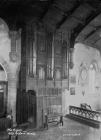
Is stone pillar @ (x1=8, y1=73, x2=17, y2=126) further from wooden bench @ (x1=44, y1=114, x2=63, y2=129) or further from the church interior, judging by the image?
wooden bench @ (x1=44, y1=114, x2=63, y2=129)

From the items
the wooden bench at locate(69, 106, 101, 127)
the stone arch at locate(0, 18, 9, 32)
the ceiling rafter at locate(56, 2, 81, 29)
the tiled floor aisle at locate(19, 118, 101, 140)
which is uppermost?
the ceiling rafter at locate(56, 2, 81, 29)

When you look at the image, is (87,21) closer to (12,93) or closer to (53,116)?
(53,116)

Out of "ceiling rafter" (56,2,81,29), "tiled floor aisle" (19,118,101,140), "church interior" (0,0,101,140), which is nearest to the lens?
"tiled floor aisle" (19,118,101,140)

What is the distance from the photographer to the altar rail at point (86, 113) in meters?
5.06

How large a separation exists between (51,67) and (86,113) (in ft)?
6.19

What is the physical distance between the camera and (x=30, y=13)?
175 inches

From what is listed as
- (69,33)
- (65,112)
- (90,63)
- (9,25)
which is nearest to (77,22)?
(69,33)

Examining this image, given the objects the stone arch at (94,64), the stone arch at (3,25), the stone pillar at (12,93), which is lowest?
the stone pillar at (12,93)

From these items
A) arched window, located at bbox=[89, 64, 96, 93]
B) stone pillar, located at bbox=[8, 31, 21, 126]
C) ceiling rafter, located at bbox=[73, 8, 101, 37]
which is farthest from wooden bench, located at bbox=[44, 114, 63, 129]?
ceiling rafter, located at bbox=[73, 8, 101, 37]

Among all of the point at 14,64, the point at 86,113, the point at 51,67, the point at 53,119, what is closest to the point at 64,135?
the point at 53,119

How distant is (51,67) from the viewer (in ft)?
16.4

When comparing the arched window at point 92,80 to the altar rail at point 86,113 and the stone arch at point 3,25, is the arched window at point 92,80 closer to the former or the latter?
the altar rail at point 86,113

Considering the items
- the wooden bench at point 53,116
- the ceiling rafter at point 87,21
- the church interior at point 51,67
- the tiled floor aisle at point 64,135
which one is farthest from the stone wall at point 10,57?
the ceiling rafter at point 87,21

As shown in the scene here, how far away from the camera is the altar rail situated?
16.6 ft
